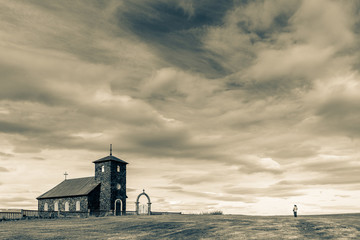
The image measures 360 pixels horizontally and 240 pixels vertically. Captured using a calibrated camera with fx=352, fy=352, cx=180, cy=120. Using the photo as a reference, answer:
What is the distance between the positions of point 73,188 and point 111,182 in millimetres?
10391

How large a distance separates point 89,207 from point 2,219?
650 inches

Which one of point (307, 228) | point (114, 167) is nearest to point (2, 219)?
point (114, 167)

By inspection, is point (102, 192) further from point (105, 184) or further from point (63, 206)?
point (63, 206)

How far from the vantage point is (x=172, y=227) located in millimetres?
32656

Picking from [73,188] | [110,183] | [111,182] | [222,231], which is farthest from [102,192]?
[222,231]

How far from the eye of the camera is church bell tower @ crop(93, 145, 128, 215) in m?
61.4

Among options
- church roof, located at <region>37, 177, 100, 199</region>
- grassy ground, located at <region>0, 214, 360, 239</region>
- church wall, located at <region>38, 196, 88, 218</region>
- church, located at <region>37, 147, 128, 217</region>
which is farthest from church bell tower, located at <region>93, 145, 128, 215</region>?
grassy ground, located at <region>0, 214, 360, 239</region>

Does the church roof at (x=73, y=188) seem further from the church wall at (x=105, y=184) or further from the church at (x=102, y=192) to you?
the church wall at (x=105, y=184)

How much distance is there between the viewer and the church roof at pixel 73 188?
63.8 metres

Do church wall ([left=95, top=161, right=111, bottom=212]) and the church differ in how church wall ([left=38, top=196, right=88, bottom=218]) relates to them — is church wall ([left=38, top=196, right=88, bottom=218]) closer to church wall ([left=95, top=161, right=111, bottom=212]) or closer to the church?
the church

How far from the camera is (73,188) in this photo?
67562mm

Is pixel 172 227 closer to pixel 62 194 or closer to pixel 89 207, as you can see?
pixel 89 207

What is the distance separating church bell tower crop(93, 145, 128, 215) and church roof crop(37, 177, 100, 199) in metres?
2.00

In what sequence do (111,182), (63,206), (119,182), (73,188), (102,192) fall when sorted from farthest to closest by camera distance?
1. (73,188)
2. (63,206)
3. (119,182)
4. (102,192)
5. (111,182)
